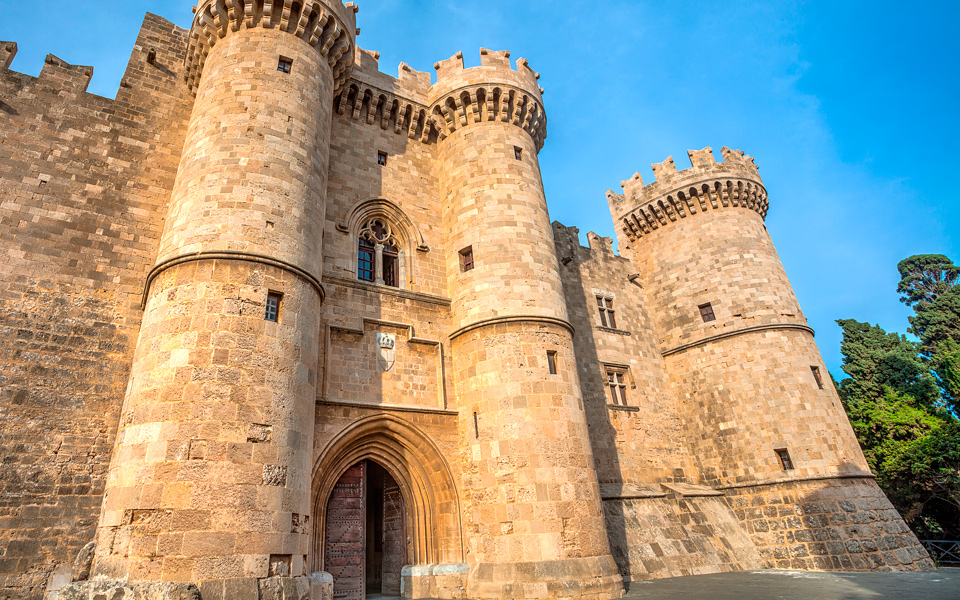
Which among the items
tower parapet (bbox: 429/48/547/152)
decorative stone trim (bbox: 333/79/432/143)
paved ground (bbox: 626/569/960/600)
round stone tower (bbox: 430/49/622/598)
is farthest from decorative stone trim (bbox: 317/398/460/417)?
tower parapet (bbox: 429/48/547/152)

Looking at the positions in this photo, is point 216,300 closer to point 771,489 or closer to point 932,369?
point 771,489

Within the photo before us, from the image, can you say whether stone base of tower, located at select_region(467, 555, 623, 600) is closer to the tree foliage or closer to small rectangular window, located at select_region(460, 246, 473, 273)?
small rectangular window, located at select_region(460, 246, 473, 273)

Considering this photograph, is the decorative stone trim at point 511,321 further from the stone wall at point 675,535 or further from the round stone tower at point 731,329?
the round stone tower at point 731,329

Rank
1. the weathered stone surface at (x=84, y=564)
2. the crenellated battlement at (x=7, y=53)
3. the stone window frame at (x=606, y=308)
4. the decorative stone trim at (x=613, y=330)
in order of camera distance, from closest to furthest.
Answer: the weathered stone surface at (x=84, y=564), the crenellated battlement at (x=7, y=53), the decorative stone trim at (x=613, y=330), the stone window frame at (x=606, y=308)

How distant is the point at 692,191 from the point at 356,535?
49.7 ft

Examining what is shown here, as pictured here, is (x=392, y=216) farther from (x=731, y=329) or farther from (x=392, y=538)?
(x=731, y=329)

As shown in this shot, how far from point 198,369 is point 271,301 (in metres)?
1.56

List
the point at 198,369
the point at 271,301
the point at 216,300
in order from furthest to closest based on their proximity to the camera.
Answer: the point at 271,301
the point at 216,300
the point at 198,369

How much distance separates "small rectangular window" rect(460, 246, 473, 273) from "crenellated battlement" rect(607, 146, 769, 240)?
9.08 meters

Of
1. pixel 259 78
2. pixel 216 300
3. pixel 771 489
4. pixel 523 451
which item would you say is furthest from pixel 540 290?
pixel 771 489

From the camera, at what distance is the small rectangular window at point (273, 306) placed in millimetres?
8109

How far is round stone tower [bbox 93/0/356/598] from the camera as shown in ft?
21.1

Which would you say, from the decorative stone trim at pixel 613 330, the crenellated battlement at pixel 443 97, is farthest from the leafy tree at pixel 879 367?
the crenellated battlement at pixel 443 97

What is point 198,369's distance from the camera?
7.19 metres
